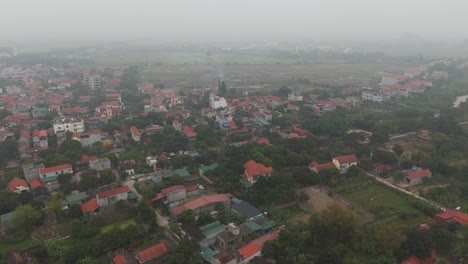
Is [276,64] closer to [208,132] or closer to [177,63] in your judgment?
[177,63]

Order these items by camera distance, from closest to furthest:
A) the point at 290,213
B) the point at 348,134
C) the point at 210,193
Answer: the point at 290,213
the point at 210,193
the point at 348,134

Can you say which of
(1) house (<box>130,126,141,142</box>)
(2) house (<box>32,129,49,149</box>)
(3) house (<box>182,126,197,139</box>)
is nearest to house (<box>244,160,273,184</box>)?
(3) house (<box>182,126,197,139</box>)

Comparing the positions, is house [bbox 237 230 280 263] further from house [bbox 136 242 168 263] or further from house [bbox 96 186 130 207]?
house [bbox 96 186 130 207]

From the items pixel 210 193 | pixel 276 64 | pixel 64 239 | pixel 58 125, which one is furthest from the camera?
pixel 276 64

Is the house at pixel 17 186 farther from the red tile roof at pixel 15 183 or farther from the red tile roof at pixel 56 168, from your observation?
the red tile roof at pixel 56 168

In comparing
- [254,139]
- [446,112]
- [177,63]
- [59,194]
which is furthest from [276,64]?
[59,194]

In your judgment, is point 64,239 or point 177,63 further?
point 177,63

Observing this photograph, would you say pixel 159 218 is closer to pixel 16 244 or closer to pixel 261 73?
pixel 16 244
